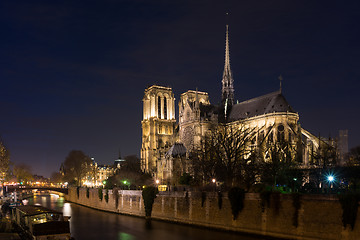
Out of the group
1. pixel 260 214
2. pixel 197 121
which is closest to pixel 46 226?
pixel 260 214

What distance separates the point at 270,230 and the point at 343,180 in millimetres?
15716

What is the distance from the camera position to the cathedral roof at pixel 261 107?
202 feet

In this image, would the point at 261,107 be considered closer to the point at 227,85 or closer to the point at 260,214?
the point at 227,85

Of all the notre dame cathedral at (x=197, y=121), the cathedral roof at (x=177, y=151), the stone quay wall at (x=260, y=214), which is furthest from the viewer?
the cathedral roof at (x=177, y=151)

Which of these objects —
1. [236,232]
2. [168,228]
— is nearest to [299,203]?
[236,232]

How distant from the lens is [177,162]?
215 feet

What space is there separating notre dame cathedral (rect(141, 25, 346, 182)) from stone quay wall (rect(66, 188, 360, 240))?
67.5ft

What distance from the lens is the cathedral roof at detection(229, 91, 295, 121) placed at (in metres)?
Result: 61.7

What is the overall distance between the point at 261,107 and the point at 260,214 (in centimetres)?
3956

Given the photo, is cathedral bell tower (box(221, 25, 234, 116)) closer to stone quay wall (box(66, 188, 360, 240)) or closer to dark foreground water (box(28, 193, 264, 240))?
stone quay wall (box(66, 188, 360, 240))

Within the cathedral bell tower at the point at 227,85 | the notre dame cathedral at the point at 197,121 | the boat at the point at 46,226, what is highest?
the cathedral bell tower at the point at 227,85

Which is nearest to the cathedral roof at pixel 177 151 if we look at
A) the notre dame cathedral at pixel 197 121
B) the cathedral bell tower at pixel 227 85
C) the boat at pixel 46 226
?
the notre dame cathedral at pixel 197 121

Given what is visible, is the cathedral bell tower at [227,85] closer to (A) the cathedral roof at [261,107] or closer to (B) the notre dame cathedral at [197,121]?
(B) the notre dame cathedral at [197,121]

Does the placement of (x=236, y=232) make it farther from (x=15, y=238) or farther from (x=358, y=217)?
(x=15, y=238)
